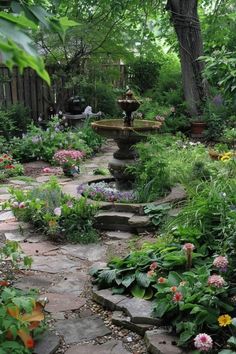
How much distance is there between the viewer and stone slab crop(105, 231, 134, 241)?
4339mm

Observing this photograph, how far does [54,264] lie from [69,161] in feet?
9.63

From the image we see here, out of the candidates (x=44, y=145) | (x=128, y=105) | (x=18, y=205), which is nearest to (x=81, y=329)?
(x=18, y=205)

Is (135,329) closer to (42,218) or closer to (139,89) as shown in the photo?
(42,218)

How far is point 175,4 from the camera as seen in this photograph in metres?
9.99

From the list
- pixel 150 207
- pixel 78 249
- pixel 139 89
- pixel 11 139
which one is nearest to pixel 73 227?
pixel 78 249

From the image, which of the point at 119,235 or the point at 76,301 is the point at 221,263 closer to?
the point at 76,301

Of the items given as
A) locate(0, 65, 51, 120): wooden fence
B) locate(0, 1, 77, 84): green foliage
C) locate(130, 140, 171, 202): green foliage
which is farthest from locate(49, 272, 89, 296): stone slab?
locate(0, 65, 51, 120): wooden fence

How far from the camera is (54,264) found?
372cm

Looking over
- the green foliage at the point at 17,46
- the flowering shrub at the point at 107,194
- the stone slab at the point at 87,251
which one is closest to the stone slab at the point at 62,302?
the stone slab at the point at 87,251

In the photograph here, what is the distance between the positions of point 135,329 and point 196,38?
27.4ft

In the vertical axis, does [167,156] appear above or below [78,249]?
above

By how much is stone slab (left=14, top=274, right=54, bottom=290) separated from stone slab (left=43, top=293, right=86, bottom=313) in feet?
0.48

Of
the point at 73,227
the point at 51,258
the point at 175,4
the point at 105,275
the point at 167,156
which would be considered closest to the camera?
the point at 105,275

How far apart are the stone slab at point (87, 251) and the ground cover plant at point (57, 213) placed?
0.11 m
